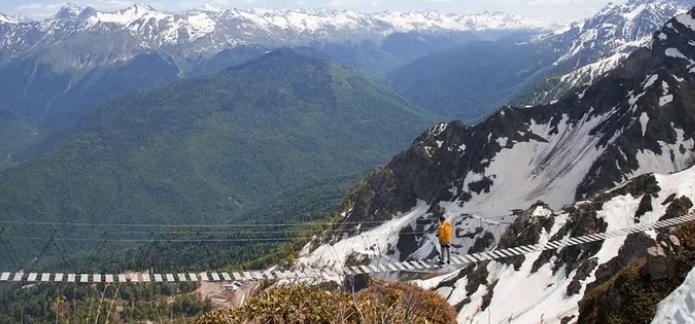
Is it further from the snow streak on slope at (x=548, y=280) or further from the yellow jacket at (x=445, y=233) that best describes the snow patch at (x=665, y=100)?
the yellow jacket at (x=445, y=233)

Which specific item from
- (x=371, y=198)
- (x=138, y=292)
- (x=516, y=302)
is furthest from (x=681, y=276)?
(x=138, y=292)

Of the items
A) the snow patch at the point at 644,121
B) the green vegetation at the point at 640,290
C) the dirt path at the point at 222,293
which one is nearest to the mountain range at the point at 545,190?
the snow patch at the point at 644,121

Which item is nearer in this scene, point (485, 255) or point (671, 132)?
point (485, 255)

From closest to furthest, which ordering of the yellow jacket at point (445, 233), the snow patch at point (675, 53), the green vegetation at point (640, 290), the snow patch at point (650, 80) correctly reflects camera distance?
the green vegetation at point (640, 290), the yellow jacket at point (445, 233), the snow patch at point (650, 80), the snow patch at point (675, 53)

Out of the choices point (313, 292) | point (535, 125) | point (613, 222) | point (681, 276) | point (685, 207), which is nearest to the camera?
point (681, 276)

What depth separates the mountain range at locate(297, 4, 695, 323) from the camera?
71.5 m

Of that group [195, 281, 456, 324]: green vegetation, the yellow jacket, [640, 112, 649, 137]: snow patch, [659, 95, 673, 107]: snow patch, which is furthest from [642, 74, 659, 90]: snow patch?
[195, 281, 456, 324]: green vegetation

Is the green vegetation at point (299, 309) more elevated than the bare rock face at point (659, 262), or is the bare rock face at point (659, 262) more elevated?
the bare rock face at point (659, 262)

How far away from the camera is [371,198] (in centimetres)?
16138

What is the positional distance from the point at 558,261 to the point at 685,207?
1518 cm

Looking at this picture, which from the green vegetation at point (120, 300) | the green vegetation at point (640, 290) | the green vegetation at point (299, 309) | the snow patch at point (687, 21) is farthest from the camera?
the snow patch at point (687, 21)

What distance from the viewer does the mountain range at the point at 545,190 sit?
71500mm

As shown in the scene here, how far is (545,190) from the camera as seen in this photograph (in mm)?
122312

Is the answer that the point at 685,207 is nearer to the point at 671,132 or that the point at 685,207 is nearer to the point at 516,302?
the point at 516,302
